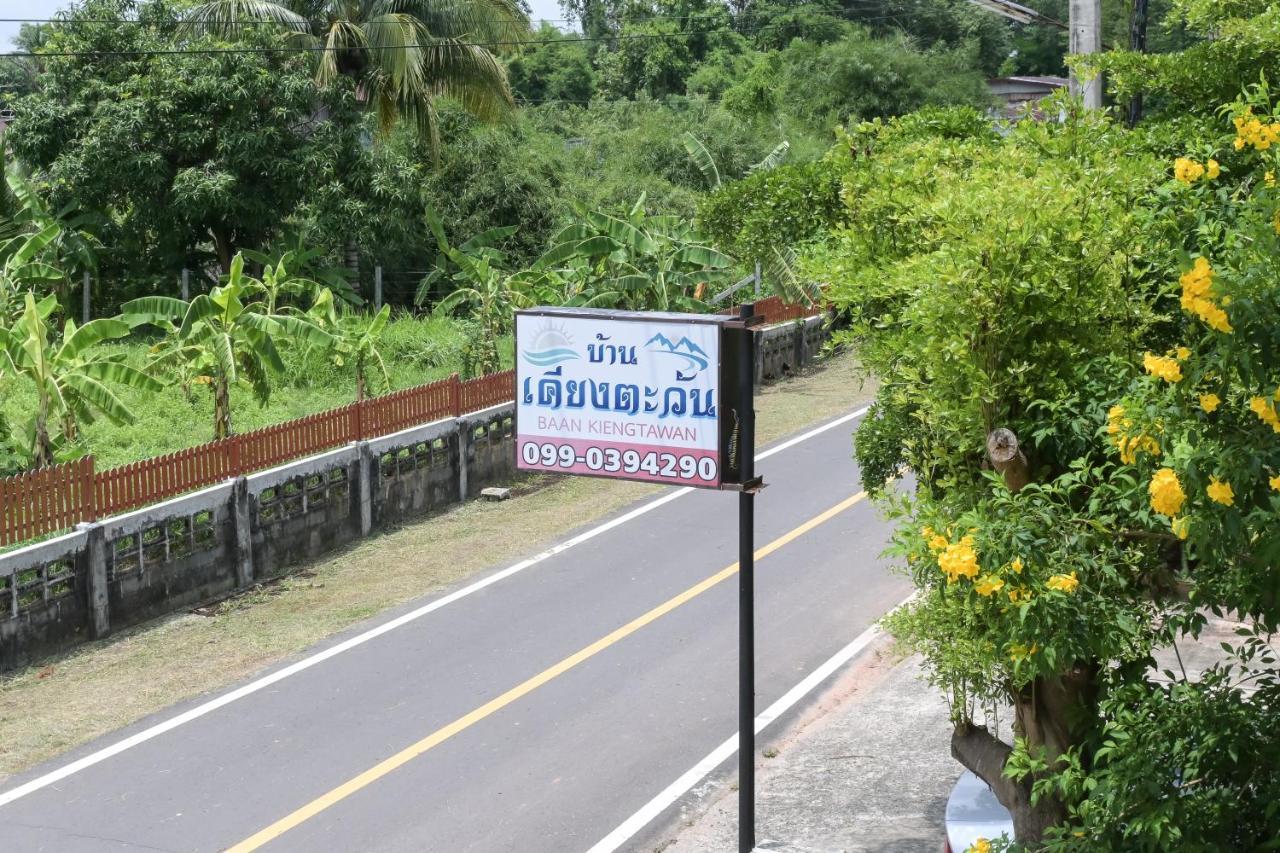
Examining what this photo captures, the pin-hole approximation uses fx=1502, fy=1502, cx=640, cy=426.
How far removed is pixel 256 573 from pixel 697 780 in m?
6.76

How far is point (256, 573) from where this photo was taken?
633 inches

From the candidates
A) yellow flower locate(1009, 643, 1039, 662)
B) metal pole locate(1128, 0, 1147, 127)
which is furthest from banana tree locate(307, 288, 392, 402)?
yellow flower locate(1009, 643, 1039, 662)

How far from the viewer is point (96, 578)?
14.0 m

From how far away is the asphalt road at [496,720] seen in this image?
34.1 ft

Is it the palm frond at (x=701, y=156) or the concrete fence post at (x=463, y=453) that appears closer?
the concrete fence post at (x=463, y=453)

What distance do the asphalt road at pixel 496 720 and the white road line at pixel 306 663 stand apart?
77mm

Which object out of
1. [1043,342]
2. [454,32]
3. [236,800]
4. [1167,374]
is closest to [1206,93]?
[1043,342]

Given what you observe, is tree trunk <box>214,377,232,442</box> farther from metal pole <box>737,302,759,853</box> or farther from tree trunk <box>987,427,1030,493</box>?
tree trunk <box>987,427,1030,493</box>

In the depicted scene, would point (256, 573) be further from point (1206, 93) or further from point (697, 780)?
point (1206, 93)

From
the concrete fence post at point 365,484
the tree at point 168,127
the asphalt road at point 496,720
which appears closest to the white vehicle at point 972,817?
the asphalt road at point 496,720

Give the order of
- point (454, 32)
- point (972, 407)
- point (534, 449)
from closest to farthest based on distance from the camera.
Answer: point (972, 407) → point (534, 449) → point (454, 32)

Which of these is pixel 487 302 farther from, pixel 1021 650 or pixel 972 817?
pixel 1021 650

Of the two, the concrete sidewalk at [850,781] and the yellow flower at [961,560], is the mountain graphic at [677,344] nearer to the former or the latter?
the concrete sidewalk at [850,781]

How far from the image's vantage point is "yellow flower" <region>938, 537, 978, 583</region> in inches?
225
